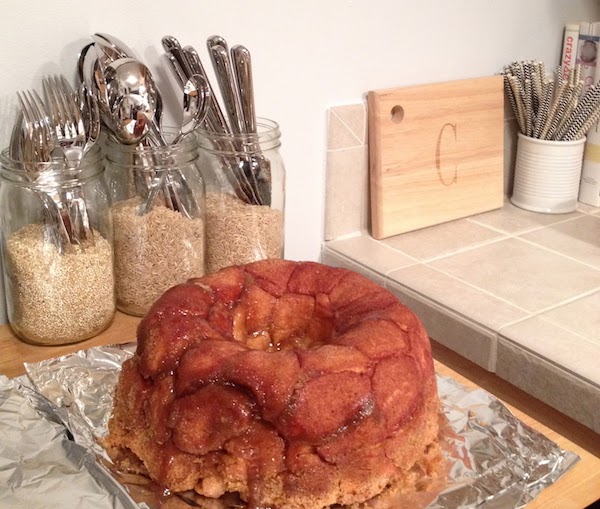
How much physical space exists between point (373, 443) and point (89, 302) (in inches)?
15.9

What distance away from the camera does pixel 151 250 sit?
0.95 meters

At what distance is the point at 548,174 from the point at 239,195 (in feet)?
2.08

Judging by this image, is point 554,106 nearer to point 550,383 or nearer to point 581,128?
point 581,128

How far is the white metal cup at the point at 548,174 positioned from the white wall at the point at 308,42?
157 mm

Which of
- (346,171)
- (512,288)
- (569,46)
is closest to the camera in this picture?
(512,288)

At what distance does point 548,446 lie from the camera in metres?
0.77

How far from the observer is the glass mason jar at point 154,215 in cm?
94

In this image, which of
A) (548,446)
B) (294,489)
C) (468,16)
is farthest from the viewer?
(468,16)

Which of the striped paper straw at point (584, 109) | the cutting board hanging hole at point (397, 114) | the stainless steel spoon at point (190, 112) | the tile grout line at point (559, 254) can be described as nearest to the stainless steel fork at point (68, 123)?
the stainless steel spoon at point (190, 112)

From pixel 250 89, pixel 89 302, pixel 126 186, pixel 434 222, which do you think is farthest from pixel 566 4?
pixel 89 302

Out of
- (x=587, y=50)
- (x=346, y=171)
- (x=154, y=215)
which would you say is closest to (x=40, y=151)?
(x=154, y=215)

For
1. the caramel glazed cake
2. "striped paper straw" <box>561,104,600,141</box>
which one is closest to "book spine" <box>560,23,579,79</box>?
"striped paper straw" <box>561,104,600,141</box>

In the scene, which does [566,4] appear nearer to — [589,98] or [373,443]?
[589,98]

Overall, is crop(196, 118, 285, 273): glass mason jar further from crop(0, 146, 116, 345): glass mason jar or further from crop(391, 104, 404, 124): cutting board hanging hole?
crop(391, 104, 404, 124): cutting board hanging hole
